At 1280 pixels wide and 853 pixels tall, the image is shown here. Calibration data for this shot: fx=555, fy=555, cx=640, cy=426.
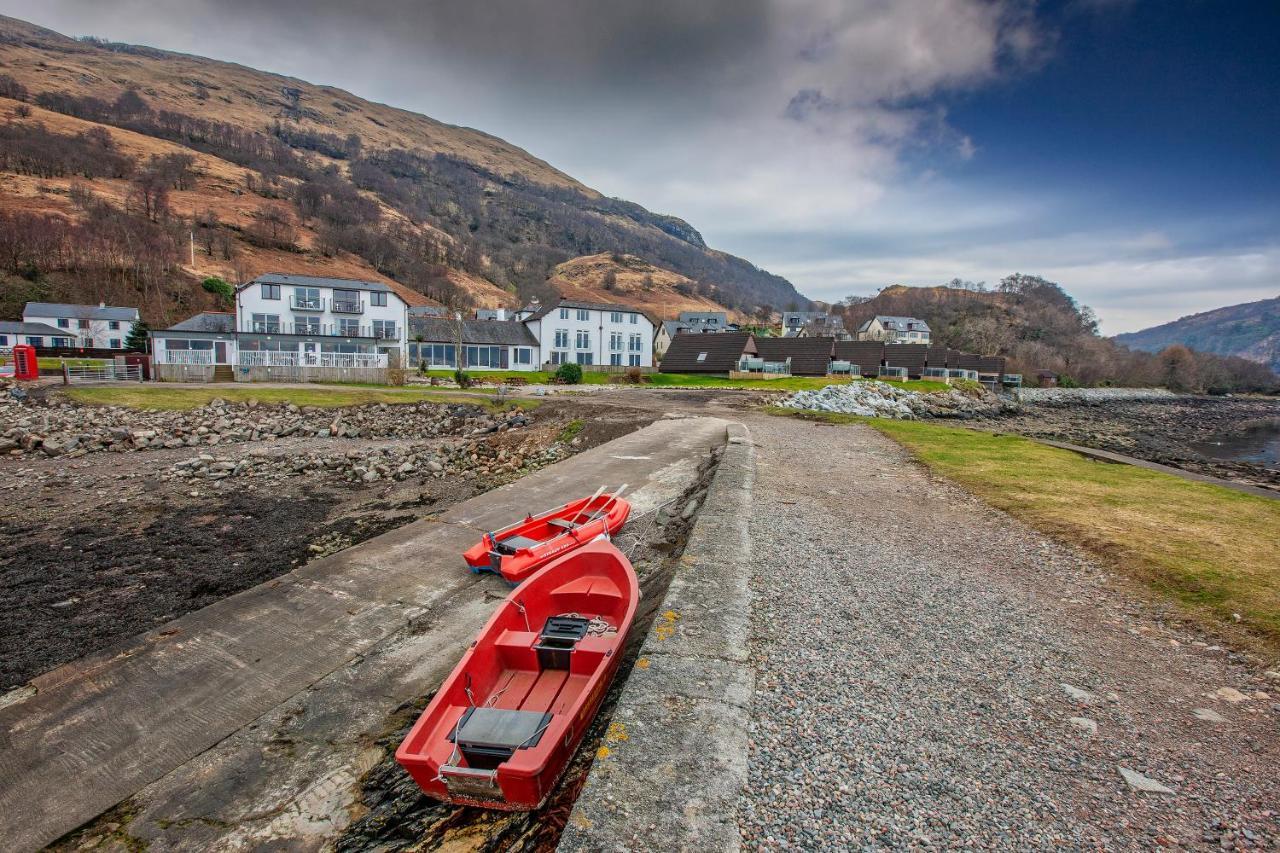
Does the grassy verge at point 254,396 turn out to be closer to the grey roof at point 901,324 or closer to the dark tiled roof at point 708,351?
the dark tiled roof at point 708,351

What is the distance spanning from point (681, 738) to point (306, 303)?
56.7 metres

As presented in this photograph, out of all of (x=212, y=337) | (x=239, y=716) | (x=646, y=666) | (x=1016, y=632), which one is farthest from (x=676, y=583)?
(x=212, y=337)

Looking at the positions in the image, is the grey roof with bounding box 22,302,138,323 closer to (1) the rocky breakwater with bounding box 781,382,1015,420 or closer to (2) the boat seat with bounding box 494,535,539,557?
(1) the rocky breakwater with bounding box 781,382,1015,420

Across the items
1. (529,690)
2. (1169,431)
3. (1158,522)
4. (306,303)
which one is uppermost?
(306,303)

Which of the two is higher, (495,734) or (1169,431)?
(495,734)

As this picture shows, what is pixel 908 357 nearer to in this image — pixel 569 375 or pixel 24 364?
pixel 569 375

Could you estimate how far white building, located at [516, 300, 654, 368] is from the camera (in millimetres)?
58781

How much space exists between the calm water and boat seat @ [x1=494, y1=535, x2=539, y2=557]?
40473mm

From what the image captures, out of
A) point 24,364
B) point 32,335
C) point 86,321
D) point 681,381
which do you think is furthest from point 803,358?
point 86,321

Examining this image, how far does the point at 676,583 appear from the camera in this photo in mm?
6277

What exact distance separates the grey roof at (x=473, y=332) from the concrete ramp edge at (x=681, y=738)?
51.8m

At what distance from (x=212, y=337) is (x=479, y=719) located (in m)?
52.4

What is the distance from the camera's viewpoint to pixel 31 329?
58062 mm

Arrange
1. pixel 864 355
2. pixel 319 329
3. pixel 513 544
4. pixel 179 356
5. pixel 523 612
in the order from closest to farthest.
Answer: pixel 523 612 < pixel 513 544 < pixel 179 356 < pixel 319 329 < pixel 864 355
